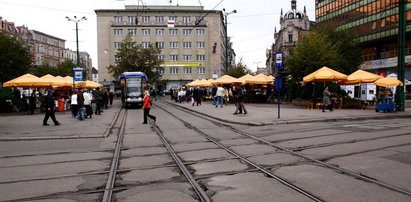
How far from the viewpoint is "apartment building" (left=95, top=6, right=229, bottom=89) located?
3551 inches

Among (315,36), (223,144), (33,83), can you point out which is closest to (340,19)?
(315,36)

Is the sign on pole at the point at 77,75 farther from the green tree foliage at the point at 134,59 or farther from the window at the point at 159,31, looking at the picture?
the window at the point at 159,31

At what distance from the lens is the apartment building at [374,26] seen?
45312 millimetres

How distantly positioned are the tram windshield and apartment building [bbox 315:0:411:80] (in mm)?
29142

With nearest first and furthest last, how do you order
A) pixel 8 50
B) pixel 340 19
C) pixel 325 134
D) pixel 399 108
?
pixel 325 134
pixel 399 108
pixel 8 50
pixel 340 19

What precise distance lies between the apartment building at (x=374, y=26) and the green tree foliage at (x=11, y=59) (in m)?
43.8

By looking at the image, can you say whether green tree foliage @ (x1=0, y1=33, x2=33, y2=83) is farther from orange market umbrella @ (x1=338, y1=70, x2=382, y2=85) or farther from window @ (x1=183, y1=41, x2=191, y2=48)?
window @ (x1=183, y1=41, x2=191, y2=48)

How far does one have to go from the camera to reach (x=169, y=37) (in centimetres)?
9231

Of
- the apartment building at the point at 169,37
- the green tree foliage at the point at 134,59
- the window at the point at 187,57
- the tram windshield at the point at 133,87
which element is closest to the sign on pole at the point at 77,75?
the tram windshield at the point at 133,87

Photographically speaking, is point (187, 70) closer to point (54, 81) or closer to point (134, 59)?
point (134, 59)

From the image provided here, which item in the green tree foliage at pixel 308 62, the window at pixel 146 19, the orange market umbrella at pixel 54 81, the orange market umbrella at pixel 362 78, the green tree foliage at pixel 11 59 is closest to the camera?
the orange market umbrella at pixel 362 78

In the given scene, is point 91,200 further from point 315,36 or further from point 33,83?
point 315,36

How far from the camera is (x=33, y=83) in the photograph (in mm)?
27797

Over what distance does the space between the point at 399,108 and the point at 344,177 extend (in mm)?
19160
